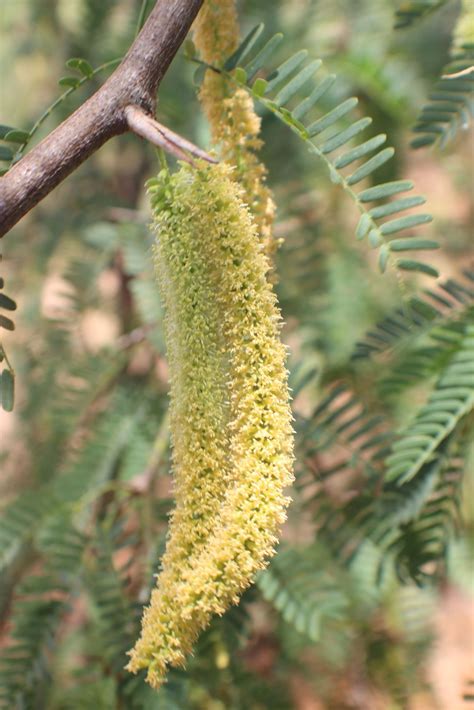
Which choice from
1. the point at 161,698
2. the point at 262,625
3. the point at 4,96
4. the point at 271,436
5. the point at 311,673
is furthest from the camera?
the point at 4,96

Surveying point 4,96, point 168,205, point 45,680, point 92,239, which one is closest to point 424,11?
point 168,205

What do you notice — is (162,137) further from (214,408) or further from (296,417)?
(296,417)

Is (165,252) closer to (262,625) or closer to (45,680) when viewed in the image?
(45,680)

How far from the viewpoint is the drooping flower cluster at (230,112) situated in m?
0.52

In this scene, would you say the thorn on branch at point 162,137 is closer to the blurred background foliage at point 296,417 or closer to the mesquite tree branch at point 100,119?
the mesquite tree branch at point 100,119

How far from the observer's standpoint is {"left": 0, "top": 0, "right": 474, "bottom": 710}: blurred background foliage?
702mm

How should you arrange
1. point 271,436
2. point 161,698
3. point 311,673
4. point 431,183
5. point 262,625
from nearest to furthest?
point 271,436, point 161,698, point 311,673, point 262,625, point 431,183

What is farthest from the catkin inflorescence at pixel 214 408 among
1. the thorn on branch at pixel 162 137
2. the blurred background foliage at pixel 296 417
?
the blurred background foliage at pixel 296 417

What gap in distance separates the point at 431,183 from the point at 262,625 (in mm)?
1068

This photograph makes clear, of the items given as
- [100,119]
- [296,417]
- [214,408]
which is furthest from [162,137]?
[296,417]

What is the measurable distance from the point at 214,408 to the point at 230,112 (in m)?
0.22

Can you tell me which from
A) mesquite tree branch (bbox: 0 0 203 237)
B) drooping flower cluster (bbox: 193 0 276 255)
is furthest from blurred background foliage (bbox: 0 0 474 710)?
mesquite tree branch (bbox: 0 0 203 237)

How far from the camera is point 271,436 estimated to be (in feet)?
1.33

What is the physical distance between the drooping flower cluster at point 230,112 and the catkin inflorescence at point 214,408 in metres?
0.08
